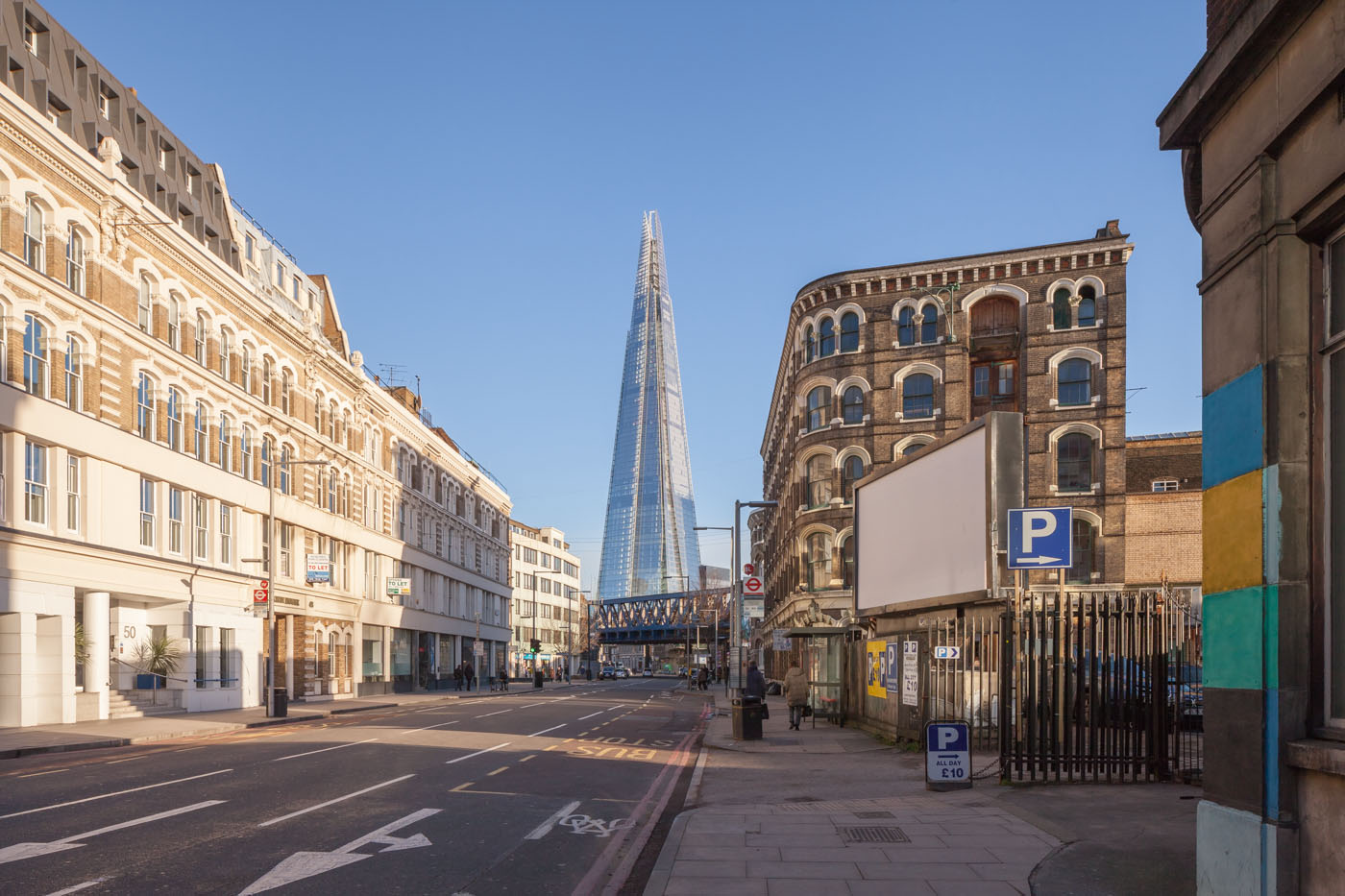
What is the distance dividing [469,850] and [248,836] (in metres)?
2.45

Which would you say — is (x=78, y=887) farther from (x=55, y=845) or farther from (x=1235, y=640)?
(x=1235, y=640)

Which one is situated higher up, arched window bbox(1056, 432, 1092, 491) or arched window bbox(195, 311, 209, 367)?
arched window bbox(195, 311, 209, 367)

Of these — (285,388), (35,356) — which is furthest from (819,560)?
(35,356)

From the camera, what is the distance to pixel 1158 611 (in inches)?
624

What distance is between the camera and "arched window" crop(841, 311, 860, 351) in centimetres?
5225

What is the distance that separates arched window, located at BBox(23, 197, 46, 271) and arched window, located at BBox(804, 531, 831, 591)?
34047 mm

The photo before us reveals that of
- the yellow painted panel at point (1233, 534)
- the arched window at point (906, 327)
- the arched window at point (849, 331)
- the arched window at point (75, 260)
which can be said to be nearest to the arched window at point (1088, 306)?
the arched window at point (906, 327)

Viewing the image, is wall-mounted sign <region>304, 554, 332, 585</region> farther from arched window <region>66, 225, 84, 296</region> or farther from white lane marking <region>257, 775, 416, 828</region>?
white lane marking <region>257, 775, 416, 828</region>

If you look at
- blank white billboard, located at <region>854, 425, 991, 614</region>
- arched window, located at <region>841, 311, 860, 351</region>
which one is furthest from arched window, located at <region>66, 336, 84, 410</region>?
arched window, located at <region>841, 311, 860, 351</region>

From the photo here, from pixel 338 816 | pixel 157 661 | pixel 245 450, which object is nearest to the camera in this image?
pixel 338 816

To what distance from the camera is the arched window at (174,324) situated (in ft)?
127

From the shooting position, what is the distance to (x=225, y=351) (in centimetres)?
4319

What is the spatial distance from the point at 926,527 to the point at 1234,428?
14.5 m

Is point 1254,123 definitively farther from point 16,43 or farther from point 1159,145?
point 16,43
